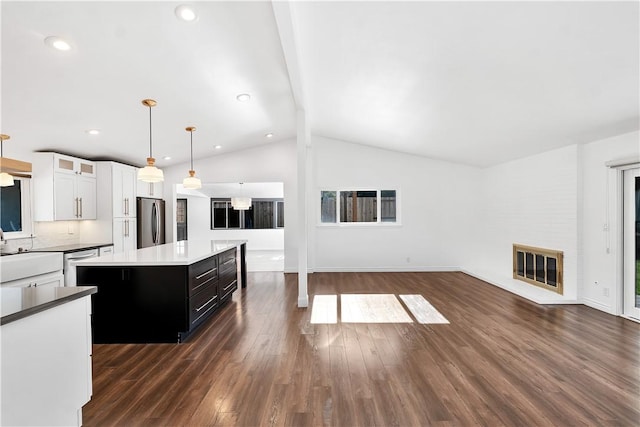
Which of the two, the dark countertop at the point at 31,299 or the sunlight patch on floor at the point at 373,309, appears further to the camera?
the sunlight patch on floor at the point at 373,309

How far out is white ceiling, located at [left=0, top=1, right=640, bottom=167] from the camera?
94.5 inches

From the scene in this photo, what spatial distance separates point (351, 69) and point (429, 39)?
3.41ft

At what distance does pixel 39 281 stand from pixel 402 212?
20.1ft

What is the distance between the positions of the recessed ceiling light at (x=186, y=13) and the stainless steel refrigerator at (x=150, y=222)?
15.1 feet

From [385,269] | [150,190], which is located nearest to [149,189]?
[150,190]

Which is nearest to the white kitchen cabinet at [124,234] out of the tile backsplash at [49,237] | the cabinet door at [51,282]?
the tile backsplash at [49,237]

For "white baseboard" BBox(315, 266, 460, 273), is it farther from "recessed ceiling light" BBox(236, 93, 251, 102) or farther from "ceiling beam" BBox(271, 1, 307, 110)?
"ceiling beam" BBox(271, 1, 307, 110)

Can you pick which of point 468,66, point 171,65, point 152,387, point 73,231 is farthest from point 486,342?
point 73,231

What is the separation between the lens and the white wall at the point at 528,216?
442 centimetres

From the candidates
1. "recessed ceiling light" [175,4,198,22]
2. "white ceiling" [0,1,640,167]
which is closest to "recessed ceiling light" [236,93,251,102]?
"white ceiling" [0,1,640,167]

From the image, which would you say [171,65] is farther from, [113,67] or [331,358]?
[331,358]

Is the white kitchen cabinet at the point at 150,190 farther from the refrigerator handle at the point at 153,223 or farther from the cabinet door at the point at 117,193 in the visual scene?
the cabinet door at the point at 117,193

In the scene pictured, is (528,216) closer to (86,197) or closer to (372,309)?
(372,309)

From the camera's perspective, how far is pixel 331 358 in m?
2.81
